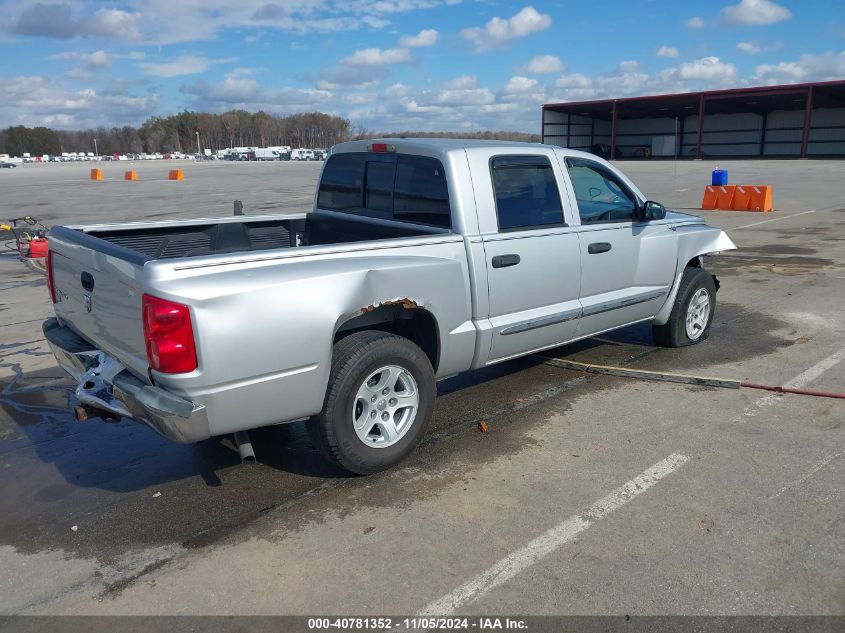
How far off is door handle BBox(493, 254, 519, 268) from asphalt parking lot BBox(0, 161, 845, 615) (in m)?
1.15

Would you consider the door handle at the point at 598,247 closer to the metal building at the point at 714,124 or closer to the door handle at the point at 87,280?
the door handle at the point at 87,280

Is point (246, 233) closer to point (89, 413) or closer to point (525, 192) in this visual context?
point (89, 413)

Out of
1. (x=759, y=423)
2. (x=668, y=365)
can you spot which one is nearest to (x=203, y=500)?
(x=759, y=423)

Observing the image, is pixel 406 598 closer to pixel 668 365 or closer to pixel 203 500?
pixel 203 500

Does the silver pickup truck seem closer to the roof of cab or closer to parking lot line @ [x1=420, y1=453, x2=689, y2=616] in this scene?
the roof of cab

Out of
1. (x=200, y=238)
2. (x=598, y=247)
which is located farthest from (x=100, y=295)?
(x=598, y=247)

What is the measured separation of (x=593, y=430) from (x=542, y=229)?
1.45 m

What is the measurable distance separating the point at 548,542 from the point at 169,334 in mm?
2086

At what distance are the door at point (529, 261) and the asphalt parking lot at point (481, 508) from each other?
0.64m

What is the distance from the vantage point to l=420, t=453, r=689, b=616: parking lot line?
3020 mm

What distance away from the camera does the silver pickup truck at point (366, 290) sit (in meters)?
3.38

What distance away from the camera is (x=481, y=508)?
378 cm

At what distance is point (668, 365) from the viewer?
6.20 metres

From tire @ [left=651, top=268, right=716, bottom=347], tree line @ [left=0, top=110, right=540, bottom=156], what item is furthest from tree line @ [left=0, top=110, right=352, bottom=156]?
tire @ [left=651, top=268, right=716, bottom=347]
